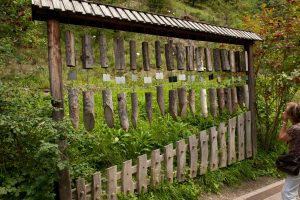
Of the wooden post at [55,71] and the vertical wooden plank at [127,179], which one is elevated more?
the wooden post at [55,71]

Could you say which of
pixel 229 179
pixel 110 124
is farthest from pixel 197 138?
pixel 110 124

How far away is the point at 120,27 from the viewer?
156 inches

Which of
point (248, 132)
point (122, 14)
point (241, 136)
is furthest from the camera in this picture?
point (248, 132)

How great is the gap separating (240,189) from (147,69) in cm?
255

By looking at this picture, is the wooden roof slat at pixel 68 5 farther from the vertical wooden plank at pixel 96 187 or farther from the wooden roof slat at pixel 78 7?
the vertical wooden plank at pixel 96 187

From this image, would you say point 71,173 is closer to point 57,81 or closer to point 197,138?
point 57,81

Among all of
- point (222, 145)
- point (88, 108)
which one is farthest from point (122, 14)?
point (222, 145)

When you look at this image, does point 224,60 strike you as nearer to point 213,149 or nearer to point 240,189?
point 213,149

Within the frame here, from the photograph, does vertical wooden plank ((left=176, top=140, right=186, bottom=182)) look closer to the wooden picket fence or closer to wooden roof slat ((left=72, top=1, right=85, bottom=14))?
the wooden picket fence

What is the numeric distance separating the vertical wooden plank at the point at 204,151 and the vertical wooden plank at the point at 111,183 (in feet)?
5.21

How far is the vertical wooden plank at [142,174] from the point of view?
4.18 meters

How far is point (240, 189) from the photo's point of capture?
5156 millimetres

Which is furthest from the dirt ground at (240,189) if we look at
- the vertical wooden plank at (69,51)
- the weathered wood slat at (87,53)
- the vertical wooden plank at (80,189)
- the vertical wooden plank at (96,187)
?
the vertical wooden plank at (69,51)

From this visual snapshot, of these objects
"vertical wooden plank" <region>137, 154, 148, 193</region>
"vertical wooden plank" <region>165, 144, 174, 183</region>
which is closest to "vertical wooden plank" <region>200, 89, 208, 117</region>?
"vertical wooden plank" <region>165, 144, 174, 183</region>
